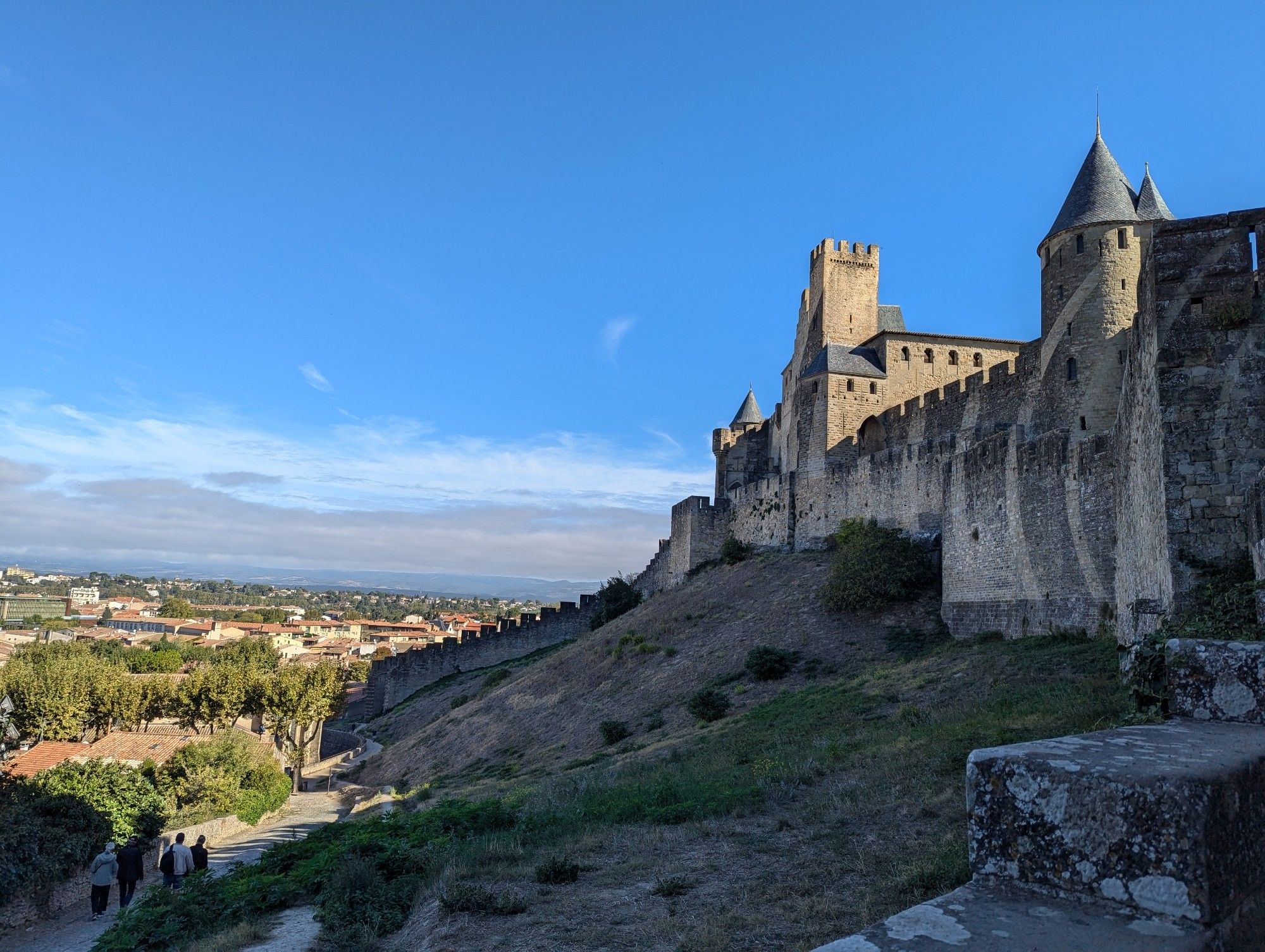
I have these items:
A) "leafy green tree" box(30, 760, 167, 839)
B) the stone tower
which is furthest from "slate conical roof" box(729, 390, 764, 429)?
"leafy green tree" box(30, 760, 167, 839)

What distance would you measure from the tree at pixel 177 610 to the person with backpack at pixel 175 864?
148700mm

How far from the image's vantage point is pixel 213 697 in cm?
4016

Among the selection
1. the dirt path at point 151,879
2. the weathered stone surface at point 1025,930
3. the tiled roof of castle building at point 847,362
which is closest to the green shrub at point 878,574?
the tiled roof of castle building at point 847,362

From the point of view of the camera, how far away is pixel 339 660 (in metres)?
77.2

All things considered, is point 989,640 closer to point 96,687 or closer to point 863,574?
point 863,574

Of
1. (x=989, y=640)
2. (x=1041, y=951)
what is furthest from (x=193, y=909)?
(x=989, y=640)

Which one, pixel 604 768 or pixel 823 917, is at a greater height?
pixel 823 917

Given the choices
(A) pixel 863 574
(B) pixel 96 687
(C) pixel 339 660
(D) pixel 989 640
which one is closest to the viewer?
(D) pixel 989 640

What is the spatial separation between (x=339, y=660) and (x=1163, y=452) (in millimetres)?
76624

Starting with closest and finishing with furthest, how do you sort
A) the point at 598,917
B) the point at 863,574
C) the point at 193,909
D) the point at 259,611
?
the point at 598,917, the point at 193,909, the point at 863,574, the point at 259,611

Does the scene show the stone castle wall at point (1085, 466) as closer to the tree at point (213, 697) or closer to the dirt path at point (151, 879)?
the dirt path at point (151, 879)

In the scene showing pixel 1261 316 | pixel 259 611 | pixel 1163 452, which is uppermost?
pixel 1261 316

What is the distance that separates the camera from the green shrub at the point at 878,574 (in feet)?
93.8

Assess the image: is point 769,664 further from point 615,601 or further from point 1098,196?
point 615,601
